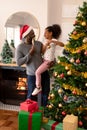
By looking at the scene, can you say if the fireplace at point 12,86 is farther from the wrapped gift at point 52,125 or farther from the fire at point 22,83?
the wrapped gift at point 52,125

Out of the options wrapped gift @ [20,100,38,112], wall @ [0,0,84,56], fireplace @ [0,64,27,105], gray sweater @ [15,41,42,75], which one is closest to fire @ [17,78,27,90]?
fireplace @ [0,64,27,105]

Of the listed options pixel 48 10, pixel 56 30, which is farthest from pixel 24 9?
pixel 56 30

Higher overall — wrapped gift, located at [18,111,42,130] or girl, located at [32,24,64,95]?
girl, located at [32,24,64,95]

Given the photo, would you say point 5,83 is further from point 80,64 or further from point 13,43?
point 80,64

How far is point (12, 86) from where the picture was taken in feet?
14.9

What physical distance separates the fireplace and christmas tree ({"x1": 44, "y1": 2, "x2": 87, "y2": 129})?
1528 mm

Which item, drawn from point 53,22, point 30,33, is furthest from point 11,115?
point 53,22

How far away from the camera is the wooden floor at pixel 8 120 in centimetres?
357

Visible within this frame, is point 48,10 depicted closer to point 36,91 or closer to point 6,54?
point 6,54

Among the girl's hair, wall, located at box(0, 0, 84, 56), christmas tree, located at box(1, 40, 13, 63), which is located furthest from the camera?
christmas tree, located at box(1, 40, 13, 63)

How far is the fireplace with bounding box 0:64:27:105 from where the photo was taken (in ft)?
14.6

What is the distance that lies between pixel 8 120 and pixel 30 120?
3.50 ft

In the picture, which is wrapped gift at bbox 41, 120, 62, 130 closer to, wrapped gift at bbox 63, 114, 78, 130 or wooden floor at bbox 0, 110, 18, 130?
wrapped gift at bbox 63, 114, 78, 130

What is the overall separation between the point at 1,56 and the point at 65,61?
175 cm
